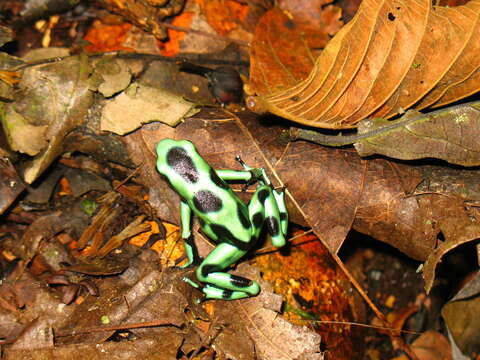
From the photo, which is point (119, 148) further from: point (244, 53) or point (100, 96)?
point (244, 53)

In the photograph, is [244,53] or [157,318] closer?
[157,318]

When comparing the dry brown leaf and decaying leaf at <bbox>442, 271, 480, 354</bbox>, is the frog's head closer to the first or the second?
decaying leaf at <bbox>442, 271, 480, 354</bbox>

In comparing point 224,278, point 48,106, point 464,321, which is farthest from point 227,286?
point 464,321

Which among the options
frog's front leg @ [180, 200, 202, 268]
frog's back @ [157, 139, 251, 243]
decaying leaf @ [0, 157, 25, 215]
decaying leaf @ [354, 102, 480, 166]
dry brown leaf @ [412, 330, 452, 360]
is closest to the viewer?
decaying leaf @ [354, 102, 480, 166]

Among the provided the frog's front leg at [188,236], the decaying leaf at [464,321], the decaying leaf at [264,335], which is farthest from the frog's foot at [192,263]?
the decaying leaf at [464,321]

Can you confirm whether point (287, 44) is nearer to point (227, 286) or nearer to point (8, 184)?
point (227, 286)

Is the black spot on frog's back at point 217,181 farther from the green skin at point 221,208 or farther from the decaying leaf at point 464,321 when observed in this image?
the decaying leaf at point 464,321

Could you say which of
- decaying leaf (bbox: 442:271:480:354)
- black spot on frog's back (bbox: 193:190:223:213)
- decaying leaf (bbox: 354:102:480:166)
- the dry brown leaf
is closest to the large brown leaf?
decaying leaf (bbox: 354:102:480:166)

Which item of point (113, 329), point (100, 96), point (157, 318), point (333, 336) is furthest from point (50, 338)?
point (333, 336)
